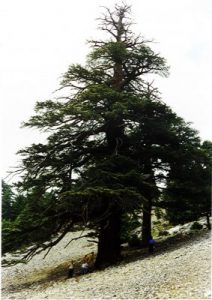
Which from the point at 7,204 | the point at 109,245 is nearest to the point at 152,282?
the point at 109,245

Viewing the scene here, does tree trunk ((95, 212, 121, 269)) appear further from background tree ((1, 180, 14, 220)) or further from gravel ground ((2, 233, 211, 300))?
background tree ((1, 180, 14, 220))

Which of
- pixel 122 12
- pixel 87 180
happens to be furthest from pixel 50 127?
pixel 122 12

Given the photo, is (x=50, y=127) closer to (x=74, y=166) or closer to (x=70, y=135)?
(x=70, y=135)

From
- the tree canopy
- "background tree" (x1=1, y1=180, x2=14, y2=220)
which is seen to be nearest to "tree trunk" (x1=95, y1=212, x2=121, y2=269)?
the tree canopy

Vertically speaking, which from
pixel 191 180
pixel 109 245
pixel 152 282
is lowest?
pixel 152 282

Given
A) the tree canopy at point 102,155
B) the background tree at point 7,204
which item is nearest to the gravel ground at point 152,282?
the tree canopy at point 102,155

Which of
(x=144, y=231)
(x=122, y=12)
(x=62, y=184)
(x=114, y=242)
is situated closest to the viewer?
(x=62, y=184)

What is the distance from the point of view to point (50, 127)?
19.4 meters

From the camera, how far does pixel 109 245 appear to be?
63.8ft

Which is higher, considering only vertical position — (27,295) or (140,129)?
Answer: (140,129)

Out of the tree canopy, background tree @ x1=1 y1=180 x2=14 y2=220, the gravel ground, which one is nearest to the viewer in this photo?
the gravel ground

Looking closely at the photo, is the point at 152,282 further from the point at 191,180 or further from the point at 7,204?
the point at 7,204

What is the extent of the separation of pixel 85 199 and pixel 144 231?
12.1 metres

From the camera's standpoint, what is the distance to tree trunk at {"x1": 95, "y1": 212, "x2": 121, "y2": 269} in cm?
1916
